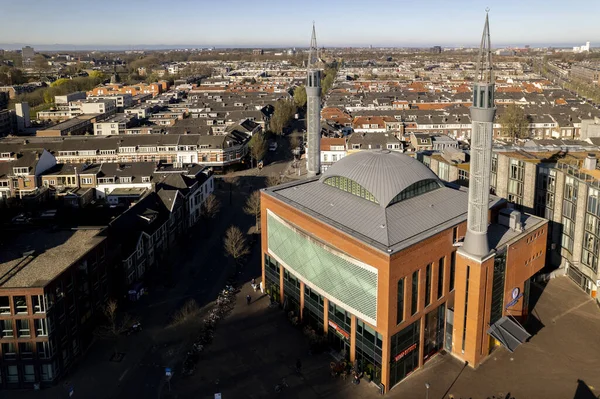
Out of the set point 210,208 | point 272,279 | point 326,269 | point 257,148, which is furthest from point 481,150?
point 257,148

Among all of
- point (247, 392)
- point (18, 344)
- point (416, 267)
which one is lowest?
point (247, 392)

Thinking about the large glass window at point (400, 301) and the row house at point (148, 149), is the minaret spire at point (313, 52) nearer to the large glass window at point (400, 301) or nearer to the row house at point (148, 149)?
the large glass window at point (400, 301)

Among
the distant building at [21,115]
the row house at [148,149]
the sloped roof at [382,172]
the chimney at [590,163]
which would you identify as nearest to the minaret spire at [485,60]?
the sloped roof at [382,172]

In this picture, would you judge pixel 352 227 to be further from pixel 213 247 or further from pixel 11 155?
pixel 11 155

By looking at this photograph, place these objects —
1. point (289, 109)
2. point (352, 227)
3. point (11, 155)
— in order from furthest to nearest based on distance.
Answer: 1. point (289, 109)
2. point (11, 155)
3. point (352, 227)

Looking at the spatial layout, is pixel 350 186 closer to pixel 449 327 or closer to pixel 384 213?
pixel 384 213

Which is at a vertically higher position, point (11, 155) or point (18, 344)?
point (11, 155)

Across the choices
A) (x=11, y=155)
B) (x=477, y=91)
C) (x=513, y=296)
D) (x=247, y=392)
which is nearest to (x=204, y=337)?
(x=247, y=392)
